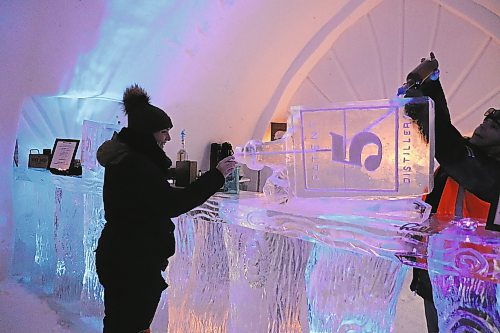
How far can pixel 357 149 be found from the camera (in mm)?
1350

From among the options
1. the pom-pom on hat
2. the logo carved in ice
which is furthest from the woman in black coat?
the logo carved in ice

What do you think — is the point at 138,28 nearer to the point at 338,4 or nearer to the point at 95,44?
the point at 95,44

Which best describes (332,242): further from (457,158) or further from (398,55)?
(398,55)

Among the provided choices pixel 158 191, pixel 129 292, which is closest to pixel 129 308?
pixel 129 292

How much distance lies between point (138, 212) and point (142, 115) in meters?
0.39

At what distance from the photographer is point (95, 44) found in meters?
3.44

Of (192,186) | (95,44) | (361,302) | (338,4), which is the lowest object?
(361,302)

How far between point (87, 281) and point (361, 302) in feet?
6.78

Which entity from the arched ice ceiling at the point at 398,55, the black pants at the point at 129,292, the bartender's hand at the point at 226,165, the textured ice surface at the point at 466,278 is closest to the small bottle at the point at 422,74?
the textured ice surface at the point at 466,278

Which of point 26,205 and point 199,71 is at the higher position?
point 199,71

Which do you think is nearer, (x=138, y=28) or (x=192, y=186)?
(x=192, y=186)

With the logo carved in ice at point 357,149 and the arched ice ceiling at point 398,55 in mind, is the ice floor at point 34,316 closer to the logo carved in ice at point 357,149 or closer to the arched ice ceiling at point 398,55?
the logo carved in ice at point 357,149

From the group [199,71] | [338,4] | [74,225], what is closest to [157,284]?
[74,225]

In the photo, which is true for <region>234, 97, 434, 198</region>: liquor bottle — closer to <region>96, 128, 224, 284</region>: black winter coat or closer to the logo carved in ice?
the logo carved in ice
